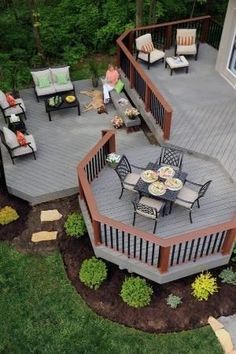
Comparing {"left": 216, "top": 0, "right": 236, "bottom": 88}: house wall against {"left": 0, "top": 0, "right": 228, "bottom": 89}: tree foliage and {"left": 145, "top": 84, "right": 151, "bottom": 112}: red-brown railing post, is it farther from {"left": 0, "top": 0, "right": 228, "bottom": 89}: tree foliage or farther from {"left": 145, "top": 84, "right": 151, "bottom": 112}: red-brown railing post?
{"left": 0, "top": 0, "right": 228, "bottom": 89}: tree foliage

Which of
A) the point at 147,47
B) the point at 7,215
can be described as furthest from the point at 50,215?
the point at 147,47

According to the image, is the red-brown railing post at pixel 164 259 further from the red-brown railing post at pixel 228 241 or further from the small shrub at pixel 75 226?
the small shrub at pixel 75 226

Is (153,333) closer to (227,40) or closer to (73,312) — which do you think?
(73,312)

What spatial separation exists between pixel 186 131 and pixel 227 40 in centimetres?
385

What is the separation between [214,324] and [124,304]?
198cm

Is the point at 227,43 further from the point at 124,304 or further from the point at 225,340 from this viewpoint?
the point at 225,340

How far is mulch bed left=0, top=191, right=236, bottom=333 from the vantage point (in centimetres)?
816

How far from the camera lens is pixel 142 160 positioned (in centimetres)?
1064

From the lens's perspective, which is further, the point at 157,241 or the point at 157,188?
the point at 157,188

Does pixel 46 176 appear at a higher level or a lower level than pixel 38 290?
higher

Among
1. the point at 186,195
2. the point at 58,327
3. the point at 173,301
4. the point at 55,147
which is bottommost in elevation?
the point at 58,327

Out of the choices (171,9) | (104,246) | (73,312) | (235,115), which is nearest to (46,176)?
(104,246)

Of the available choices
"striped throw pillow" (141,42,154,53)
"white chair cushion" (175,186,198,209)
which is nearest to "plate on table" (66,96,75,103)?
"striped throw pillow" (141,42,154,53)

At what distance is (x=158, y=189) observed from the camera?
8.70 m
